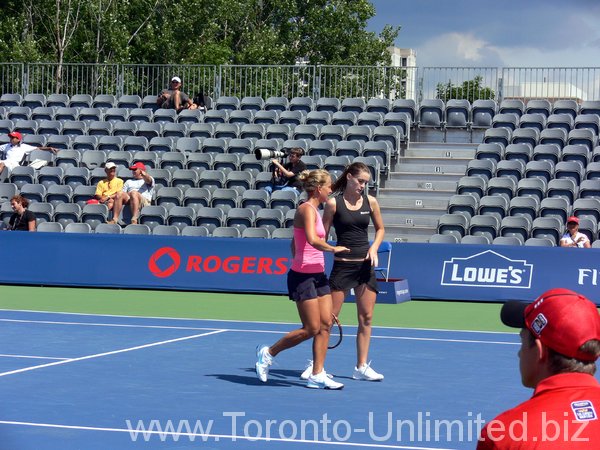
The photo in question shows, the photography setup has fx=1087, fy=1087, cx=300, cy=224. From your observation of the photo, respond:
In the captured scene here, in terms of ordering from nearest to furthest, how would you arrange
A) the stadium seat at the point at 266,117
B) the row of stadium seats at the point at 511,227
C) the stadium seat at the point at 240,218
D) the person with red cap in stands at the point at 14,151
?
the row of stadium seats at the point at 511,227, the stadium seat at the point at 240,218, the person with red cap in stands at the point at 14,151, the stadium seat at the point at 266,117

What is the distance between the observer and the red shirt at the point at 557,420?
270cm

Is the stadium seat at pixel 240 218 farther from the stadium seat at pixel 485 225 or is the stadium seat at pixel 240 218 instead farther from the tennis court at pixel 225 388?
the tennis court at pixel 225 388

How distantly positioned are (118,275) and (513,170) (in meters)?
8.38

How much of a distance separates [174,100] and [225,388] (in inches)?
726

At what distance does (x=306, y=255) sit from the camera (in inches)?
389

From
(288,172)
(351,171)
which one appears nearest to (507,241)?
(288,172)

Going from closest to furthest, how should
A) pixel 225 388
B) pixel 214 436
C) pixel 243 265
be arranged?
pixel 214 436 < pixel 225 388 < pixel 243 265

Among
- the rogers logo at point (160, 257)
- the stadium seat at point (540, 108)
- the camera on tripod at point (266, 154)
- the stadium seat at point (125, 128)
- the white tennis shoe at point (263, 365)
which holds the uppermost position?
the stadium seat at point (540, 108)

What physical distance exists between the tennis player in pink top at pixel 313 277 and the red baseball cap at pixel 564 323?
692 cm

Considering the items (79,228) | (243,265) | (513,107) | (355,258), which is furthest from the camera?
(513,107)

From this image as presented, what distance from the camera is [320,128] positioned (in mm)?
25172

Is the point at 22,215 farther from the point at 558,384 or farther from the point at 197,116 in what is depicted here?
the point at 558,384

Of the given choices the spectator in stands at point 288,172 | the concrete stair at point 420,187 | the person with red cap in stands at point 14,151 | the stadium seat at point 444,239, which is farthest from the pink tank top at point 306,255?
the person with red cap in stands at point 14,151

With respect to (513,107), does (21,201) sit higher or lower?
lower
